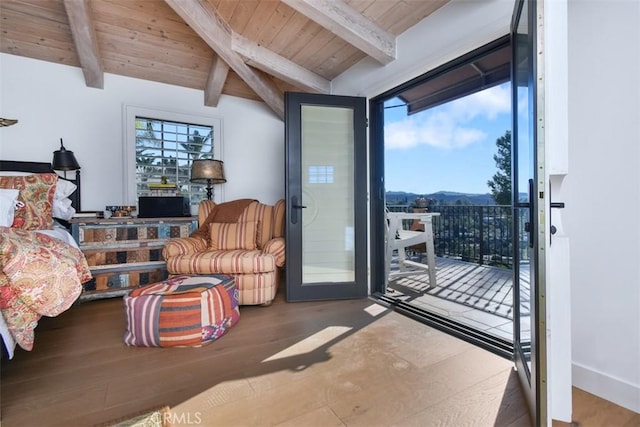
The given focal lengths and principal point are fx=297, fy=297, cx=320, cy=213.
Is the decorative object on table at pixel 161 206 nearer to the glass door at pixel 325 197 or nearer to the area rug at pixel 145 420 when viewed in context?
the glass door at pixel 325 197

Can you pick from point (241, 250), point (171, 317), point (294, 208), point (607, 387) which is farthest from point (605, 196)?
point (241, 250)

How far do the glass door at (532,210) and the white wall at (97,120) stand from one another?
334cm

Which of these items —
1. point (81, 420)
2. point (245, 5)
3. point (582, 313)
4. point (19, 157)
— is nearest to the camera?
point (81, 420)

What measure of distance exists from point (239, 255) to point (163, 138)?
2027 mm

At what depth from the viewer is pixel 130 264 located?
10.0ft

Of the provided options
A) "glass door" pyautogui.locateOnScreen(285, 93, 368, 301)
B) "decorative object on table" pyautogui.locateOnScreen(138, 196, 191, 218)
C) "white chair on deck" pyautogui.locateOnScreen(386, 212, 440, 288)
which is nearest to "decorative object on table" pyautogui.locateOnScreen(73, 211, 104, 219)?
"decorative object on table" pyautogui.locateOnScreen(138, 196, 191, 218)

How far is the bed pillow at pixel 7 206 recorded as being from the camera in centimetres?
Answer: 196

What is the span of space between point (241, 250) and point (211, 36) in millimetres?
2013

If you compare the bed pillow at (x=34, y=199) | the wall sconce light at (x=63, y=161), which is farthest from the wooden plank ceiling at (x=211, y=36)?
the bed pillow at (x=34, y=199)

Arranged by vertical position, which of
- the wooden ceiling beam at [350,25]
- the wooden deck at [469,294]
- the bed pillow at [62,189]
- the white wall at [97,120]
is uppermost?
the wooden ceiling beam at [350,25]

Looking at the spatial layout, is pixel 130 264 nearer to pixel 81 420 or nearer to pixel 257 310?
pixel 257 310

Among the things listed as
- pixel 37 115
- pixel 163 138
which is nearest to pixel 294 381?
pixel 163 138

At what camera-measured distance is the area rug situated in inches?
45.5

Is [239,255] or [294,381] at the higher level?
[239,255]
